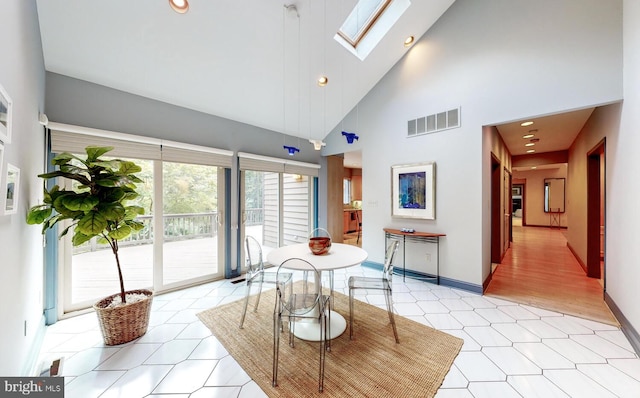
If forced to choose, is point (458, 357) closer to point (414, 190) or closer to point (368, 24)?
point (414, 190)

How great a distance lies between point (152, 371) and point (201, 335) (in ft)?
1.55

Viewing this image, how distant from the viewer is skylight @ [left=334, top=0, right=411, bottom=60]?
308 cm

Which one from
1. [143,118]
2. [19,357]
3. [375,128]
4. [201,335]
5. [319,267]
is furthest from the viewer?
[375,128]

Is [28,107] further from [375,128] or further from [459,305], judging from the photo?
[459,305]

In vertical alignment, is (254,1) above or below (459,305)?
above

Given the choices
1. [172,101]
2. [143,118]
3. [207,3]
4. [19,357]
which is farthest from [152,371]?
[207,3]

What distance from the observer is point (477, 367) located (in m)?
1.77

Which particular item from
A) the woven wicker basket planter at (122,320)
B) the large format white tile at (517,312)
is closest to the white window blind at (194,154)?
the woven wicker basket planter at (122,320)

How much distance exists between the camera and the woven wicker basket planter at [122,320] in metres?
2.02

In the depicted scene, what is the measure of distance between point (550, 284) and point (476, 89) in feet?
9.81

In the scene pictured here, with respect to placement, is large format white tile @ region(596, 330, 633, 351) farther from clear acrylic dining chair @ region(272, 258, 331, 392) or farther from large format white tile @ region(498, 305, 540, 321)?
clear acrylic dining chair @ region(272, 258, 331, 392)

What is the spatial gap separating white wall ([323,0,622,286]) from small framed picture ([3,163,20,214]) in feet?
13.0

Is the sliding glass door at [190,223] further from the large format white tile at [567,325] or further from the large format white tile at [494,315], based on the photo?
the large format white tile at [567,325]

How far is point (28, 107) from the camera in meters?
1.73
